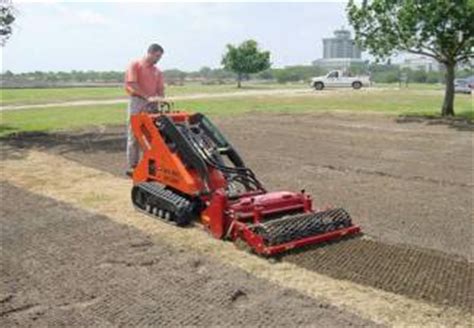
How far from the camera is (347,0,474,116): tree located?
22266 mm

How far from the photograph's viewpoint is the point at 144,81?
9.86 meters

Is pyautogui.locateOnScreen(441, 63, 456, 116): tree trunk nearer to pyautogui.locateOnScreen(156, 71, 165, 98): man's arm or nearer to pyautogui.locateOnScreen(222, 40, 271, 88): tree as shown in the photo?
pyautogui.locateOnScreen(156, 71, 165, 98): man's arm

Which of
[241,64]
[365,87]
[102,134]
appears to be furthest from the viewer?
[241,64]

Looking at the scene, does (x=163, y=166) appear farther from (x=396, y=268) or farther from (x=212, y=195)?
(x=396, y=268)

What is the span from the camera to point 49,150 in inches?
576

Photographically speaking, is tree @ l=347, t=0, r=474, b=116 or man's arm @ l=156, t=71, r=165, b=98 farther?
tree @ l=347, t=0, r=474, b=116

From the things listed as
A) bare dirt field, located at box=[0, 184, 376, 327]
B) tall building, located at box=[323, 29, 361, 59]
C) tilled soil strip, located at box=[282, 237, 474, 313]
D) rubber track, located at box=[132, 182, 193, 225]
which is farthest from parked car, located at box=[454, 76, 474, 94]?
tall building, located at box=[323, 29, 361, 59]

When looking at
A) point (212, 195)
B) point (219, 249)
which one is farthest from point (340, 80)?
point (219, 249)

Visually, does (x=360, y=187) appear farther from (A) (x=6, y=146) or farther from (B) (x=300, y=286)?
(A) (x=6, y=146)

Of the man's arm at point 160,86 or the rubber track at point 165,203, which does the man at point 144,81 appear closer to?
the man's arm at point 160,86

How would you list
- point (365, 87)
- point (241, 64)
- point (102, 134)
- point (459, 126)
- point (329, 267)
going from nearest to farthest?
point (329, 267) → point (102, 134) → point (459, 126) → point (365, 87) → point (241, 64)

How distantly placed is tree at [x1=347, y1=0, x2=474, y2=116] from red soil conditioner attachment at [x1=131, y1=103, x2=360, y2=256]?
15725 mm

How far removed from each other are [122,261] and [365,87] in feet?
173

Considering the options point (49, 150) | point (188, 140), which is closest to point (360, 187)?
point (188, 140)
